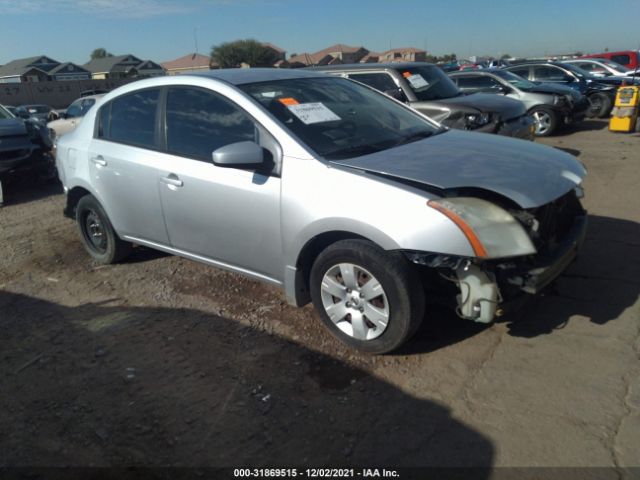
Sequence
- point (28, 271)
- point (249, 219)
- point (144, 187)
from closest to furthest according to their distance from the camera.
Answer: point (249, 219) < point (144, 187) < point (28, 271)

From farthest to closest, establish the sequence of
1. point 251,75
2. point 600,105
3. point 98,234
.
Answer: point 600,105
point 98,234
point 251,75

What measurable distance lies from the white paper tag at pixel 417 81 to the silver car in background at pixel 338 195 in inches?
146

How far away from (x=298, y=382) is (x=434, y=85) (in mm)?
6485

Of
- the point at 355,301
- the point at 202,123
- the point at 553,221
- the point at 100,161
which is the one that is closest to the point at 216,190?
the point at 202,123

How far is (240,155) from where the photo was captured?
10.5ft

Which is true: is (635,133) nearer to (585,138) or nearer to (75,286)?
(585,138)

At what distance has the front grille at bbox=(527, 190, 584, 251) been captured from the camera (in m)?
3.01

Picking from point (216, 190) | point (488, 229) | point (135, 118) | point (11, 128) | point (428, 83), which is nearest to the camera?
point (488, 229)

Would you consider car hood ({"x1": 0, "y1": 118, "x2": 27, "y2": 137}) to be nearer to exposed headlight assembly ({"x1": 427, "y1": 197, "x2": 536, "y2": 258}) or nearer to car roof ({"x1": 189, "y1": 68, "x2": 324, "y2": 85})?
car roof ({"x1": 189, "y1": 68, "x2": 324, "y2": 85})

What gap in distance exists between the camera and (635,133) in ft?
36.4

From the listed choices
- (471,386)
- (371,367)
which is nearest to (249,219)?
(371,367)

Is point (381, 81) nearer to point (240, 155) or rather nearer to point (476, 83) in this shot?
point (476, 83)

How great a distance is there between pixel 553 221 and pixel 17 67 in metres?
78.6

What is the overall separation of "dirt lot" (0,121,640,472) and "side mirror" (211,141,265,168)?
1236 millimetres
